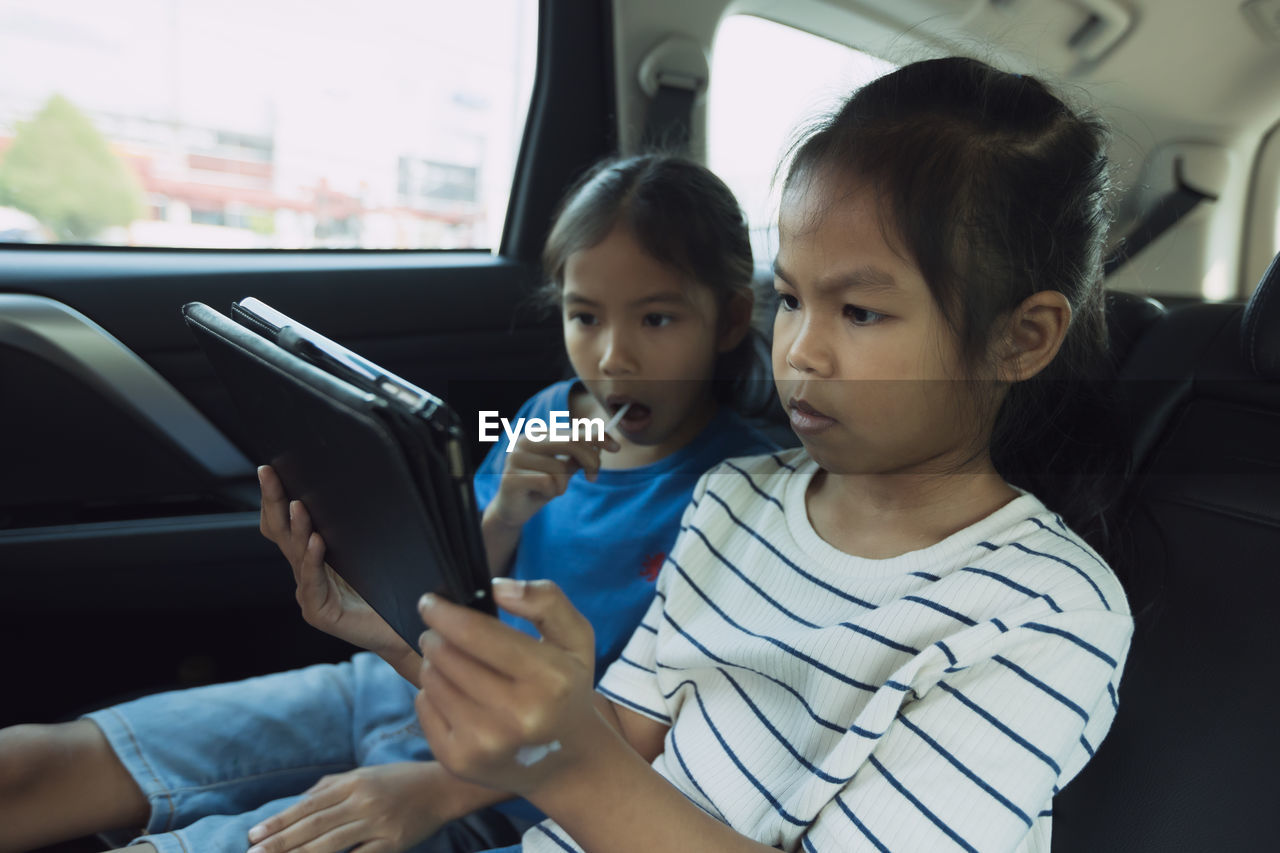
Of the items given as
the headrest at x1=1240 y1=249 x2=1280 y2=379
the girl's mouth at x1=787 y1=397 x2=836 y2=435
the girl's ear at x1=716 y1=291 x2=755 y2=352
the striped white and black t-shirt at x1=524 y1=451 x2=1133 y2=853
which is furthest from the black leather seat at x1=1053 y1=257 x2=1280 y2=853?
the girl's ear at x1=716 y1=291 x2=755 y2=352

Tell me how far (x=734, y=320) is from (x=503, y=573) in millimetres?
416

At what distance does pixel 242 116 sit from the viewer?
1.43 m

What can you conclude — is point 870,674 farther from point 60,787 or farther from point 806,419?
point 60,787

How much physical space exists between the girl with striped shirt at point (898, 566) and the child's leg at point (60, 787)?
1.38 feet

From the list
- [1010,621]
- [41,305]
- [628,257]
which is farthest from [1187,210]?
[41,305]

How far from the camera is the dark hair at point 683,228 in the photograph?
1122 millimetres

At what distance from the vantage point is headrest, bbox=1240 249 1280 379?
2.79 feet

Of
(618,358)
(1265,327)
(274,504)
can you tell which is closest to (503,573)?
(618,358)

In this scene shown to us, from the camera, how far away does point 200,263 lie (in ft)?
4.68

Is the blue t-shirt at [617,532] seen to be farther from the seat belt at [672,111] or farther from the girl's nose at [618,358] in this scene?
the seat belt at [672,111]

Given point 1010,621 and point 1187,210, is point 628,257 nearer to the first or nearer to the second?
point 1010,621

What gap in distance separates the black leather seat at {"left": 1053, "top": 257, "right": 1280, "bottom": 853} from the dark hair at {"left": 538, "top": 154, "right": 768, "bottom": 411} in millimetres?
434

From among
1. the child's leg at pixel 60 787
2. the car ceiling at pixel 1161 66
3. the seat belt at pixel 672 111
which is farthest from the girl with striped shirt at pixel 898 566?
the seat belt at pixel 672 111

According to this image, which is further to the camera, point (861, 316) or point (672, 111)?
point (672, 111)
